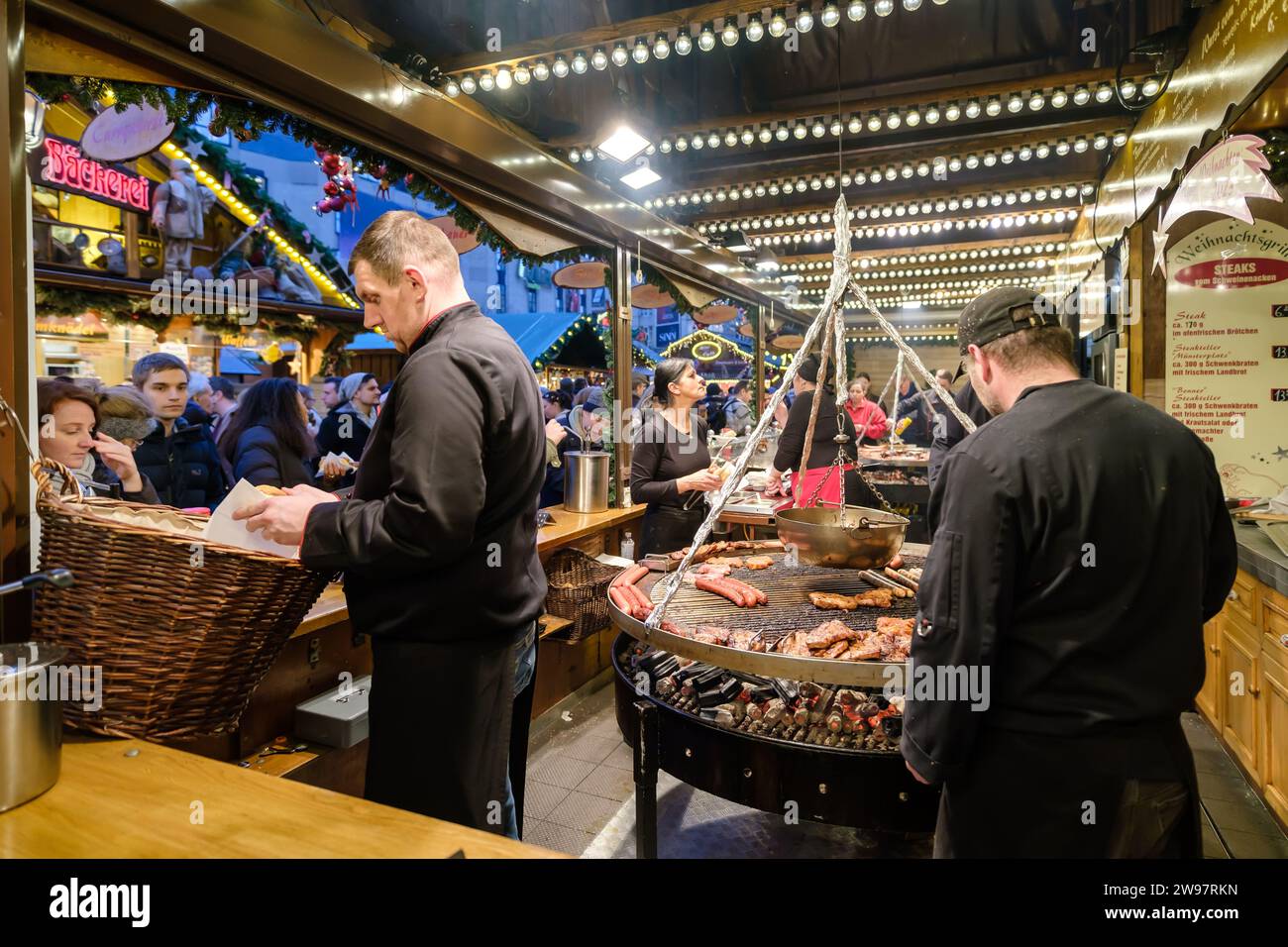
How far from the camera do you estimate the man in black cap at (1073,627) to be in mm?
1576

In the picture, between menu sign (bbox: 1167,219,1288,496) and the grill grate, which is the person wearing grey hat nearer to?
the grill grate

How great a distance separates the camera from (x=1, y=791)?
133 cm

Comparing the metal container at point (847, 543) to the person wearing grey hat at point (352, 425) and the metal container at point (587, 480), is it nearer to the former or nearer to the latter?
the metal container at point (587, 480)

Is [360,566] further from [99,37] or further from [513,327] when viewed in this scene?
[513,327]

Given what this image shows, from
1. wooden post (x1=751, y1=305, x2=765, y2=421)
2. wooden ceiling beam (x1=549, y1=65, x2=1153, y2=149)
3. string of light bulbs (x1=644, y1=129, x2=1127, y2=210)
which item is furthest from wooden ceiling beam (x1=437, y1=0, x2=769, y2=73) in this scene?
wooden post (x1=751, y1=305, x2=765, y2=421)

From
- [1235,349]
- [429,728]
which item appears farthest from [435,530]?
[1235,349]

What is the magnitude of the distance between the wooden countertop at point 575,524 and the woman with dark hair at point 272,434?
1.50 metres

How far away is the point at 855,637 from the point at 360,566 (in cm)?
151

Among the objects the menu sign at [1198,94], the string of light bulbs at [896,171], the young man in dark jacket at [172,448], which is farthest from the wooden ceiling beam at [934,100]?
the young man in dark jacket at [172,448]

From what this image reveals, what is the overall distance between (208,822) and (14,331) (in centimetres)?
149

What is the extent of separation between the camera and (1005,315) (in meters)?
1.80

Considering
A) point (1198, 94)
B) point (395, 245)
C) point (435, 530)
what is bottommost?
point (435, 530)

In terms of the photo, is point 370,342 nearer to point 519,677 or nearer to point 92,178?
point 92,178
